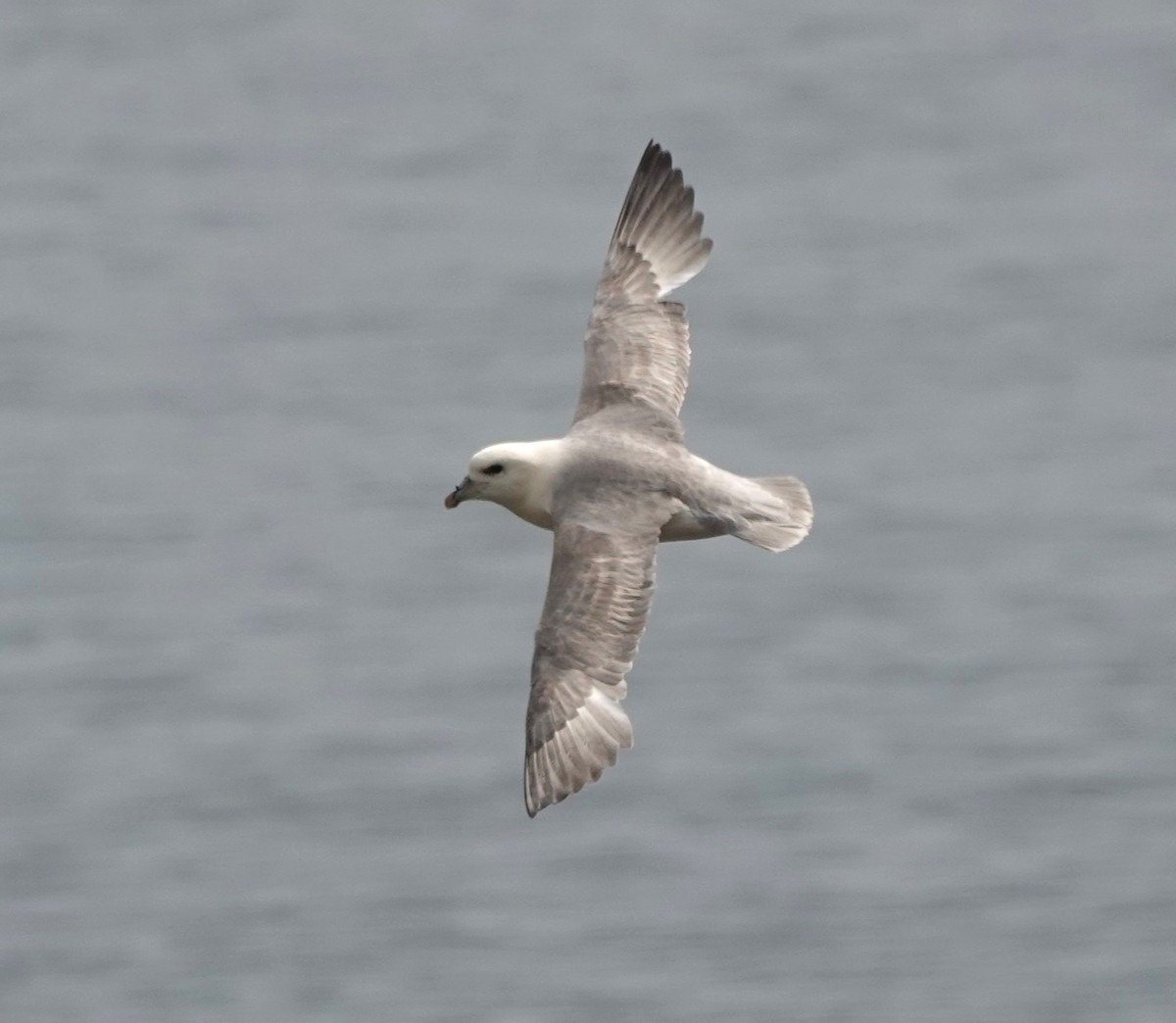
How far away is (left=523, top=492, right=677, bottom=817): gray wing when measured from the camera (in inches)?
379

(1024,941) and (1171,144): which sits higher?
(1171,144)

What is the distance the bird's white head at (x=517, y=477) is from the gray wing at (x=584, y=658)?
15.7 inches

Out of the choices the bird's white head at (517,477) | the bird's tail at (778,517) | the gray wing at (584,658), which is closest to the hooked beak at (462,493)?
the bird's white head at (517,477)

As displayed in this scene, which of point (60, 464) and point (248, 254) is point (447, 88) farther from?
point (60, 464)

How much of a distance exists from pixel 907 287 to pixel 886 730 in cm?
699

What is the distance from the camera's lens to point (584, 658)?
9711mm

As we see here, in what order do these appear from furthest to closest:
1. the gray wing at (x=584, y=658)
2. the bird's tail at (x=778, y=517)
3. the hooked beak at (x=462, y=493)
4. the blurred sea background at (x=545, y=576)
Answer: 1. the blurred sea background at (x=545, y=576)
2. the hooked beak at (x=462, y=493)
3. the bird's tail at (x=778, y=517)
4. the gray wing at (x=584, y=658)

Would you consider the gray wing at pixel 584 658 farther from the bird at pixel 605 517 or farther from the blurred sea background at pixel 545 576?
the blurred sea background at pixel 545 576

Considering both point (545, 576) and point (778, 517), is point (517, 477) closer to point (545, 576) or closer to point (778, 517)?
point (778, 517)

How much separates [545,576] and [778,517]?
10.2 m

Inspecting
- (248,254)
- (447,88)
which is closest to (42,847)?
(248,254)

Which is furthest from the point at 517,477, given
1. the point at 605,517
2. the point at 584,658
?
the point at 584,658

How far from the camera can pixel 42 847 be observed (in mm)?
19438

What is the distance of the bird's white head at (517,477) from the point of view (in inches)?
400
